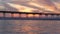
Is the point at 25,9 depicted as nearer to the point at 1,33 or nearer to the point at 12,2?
the point at 12,2

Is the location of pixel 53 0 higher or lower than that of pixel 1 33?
higher

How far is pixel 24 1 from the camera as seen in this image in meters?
3.15

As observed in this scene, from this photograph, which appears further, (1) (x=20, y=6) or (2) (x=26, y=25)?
(1) (x=20, y=6)

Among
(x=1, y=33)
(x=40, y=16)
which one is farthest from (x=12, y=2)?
(x=1, y=33)

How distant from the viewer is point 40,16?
2477mm

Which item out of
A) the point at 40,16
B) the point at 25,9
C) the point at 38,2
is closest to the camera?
the point at 40,16

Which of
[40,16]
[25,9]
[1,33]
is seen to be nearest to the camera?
[1,33]

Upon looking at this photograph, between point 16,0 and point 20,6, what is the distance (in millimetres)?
173

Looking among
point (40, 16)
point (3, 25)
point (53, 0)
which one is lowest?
point (3, 25)

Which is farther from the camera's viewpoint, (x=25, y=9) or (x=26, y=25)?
(x=25, y=9)

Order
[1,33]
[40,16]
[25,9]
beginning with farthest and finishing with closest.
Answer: [25,9] → [40,16] → [1,33]

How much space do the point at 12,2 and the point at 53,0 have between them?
0.80m

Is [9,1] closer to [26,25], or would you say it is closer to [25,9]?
[25,9]

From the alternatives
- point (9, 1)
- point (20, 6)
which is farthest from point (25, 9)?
point (9, 1)
